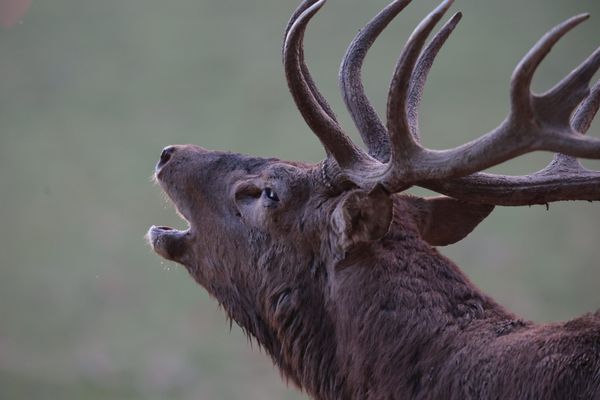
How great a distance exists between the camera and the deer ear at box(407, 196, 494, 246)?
161 inches

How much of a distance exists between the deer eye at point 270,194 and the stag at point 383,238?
0.01m

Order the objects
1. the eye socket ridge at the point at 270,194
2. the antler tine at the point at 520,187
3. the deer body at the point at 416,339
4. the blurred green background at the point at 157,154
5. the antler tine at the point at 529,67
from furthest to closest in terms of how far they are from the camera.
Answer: the blurred green background at the point at 157,154 < the eye socket ridge at the point at 270,194 < the antler tine at the point at 520,187 < the deer body at the point at 416,339 < the antler tine at the point at 529,67

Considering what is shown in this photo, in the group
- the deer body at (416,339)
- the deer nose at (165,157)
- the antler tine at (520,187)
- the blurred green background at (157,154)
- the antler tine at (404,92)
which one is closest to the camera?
the deer body at (416,339)

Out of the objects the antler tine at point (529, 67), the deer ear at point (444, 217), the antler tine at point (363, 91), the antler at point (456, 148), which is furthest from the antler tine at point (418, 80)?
the antler tine at point (529, 67)

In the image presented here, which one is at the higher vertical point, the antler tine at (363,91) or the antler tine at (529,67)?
the antler tine at (363,91)

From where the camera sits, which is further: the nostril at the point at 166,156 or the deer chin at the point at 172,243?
the nostril at the point at 166,156

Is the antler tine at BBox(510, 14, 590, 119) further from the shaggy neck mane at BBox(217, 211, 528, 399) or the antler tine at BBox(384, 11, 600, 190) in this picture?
the shaggy neck mane at BBox(217, 211, 528, 399)

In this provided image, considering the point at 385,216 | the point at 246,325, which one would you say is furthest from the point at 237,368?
the point at 385,216

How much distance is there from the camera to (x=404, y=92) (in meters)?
3.39

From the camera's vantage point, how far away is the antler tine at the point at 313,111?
3703mm

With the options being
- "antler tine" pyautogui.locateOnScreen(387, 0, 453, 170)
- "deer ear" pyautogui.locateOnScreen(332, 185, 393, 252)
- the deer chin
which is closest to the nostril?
the deer chin

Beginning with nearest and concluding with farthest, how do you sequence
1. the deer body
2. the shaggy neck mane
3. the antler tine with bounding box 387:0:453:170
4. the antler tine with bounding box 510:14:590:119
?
1. the antler tine with bounding box 510:14:590:119
2. the deer body
3. the antler tine with bounding box 387:0:453:170
4. the shaggy neck mane

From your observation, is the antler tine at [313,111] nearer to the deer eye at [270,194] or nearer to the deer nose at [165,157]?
the deer eye at [270,194]

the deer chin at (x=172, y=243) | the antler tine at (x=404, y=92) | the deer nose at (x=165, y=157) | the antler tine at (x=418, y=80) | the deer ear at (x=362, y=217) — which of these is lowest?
the deer ear at (x=362, y=217)
